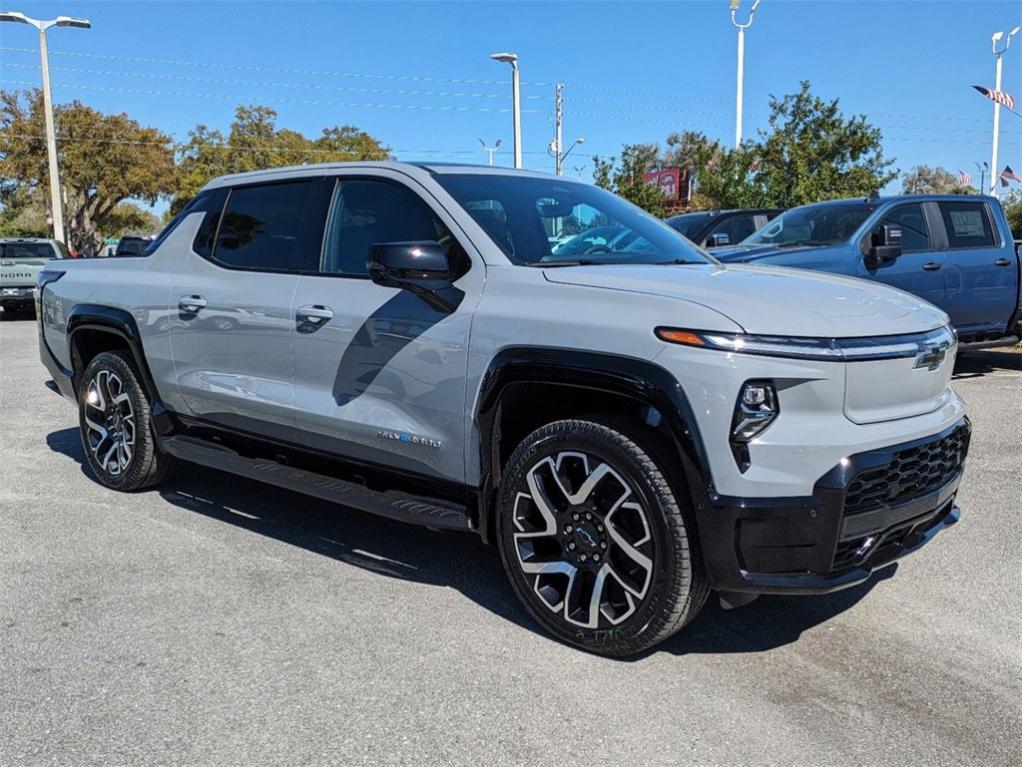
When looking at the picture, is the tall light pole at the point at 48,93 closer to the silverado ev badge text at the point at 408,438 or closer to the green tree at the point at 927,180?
the silverado ev badge text at the point at 408,438

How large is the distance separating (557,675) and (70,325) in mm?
4183

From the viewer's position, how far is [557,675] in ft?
10.5

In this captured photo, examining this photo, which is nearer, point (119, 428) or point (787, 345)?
point (787, 345)

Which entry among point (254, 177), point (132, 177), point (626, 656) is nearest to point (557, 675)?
point (626, 656)

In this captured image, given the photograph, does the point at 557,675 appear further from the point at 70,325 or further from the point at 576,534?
the point at 70,325

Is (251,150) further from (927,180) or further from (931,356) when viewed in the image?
(927,180)

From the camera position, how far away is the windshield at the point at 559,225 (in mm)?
3822

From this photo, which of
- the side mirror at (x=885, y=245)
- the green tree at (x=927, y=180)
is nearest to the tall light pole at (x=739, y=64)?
the side mirror at (x=885, y=245)

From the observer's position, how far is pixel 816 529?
2.87 m

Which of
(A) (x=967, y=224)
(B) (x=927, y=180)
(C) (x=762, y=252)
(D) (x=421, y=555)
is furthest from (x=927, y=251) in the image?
(B) (x=927, y=180)

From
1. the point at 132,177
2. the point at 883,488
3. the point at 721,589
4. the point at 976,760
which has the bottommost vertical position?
the point at 976,760

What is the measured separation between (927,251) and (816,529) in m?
7.29

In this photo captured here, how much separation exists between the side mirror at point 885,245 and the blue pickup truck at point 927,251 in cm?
1

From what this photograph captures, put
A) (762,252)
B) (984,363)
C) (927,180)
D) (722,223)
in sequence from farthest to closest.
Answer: (927,180), (722,223), (984,363), (762,252)
